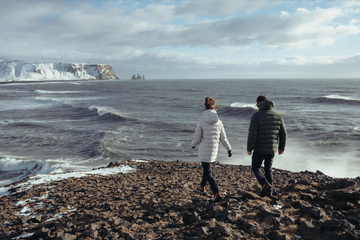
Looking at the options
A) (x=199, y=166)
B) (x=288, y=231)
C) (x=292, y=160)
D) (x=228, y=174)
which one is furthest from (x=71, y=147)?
(x=288, y=231)

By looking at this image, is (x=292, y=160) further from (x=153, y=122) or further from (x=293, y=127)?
(x=153, y=122)

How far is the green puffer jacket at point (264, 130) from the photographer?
4.98m

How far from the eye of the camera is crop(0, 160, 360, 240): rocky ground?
3803mm

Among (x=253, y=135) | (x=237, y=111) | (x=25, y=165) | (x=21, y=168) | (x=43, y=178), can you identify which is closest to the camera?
(x=253, y=135)

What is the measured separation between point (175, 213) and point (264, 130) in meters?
2.40

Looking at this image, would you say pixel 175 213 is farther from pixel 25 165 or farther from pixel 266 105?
pixel 25 165

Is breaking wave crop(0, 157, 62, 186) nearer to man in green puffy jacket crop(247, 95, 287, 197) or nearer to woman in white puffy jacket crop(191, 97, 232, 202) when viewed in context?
woman in white puffy jacket crop(191, 97, 232, 202)

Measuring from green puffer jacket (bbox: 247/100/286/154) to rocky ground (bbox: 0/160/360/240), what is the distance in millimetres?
1083

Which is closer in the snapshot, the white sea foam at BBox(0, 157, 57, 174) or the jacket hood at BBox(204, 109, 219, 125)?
the jacket hood at BBox(204, 109, 219, 125)

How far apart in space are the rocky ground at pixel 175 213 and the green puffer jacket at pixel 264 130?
1.08 m

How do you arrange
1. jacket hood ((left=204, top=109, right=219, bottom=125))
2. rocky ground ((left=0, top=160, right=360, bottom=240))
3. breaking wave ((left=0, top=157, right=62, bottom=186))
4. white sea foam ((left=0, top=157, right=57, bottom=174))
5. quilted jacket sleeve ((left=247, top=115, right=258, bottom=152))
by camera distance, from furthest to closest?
1. white sea foam ((left=0, top=157, right=57, bottom=174))
2. breaking wave ((left=0, top=157, right=62, bottom=186))
3. quilted jacket sleeve ((left=247, top=115, right=258, bottom=152))
4. jacket hood ((left=204, top=109, right=219, bottom=125))
5. rocky ground ((left=0, top=160, right=360, bottom=240))

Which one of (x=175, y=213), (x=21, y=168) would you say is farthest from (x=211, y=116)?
(x=21, y=168)

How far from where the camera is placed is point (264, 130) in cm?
500

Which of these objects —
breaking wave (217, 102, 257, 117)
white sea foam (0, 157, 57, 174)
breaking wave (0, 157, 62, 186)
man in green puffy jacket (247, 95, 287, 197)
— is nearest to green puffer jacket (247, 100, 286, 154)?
man in green puffy jacket (247, 95, 287, 197)
